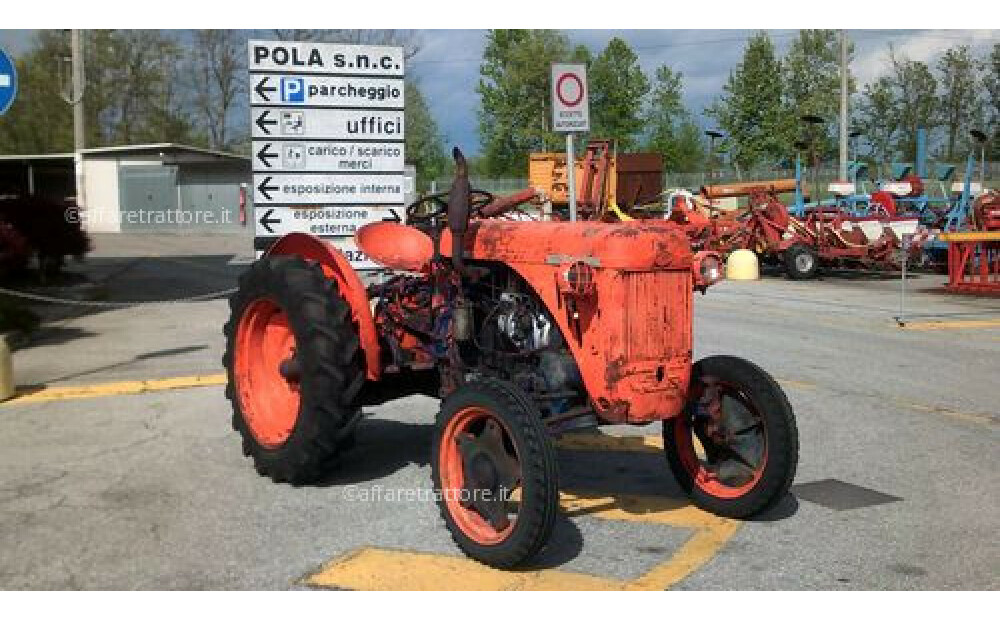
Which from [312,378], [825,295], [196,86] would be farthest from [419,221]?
[196,86]

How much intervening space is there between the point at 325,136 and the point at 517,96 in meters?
39.1

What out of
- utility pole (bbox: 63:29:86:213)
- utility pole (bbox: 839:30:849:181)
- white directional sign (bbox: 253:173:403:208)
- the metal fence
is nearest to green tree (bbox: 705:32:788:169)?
the metal fence

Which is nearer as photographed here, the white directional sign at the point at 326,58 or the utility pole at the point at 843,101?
the white directional sign at the point at 326,58

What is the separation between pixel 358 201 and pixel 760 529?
735cm

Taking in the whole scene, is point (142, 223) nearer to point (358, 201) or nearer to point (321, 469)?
point (358, 201)

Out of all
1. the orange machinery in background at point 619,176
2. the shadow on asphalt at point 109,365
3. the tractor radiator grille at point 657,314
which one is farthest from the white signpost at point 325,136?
the orange machinery in background at point 619,176

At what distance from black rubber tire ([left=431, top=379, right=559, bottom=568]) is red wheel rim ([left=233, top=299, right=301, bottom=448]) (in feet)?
6.49

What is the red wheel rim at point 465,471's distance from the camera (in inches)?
165

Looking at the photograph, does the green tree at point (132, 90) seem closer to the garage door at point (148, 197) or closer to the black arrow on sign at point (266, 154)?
the garage door at point (148, 197)

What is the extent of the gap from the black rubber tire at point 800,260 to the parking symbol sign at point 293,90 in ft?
38.3

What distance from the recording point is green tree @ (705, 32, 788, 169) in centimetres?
4381

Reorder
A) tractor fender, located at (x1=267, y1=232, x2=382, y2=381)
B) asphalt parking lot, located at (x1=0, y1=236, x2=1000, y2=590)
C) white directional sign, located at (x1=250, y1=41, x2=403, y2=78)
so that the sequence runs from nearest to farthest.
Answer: asphalt parking lot, located at (x1=0, y1=236, x2=1000, y2=590) → tractor fender, located at (x1=267, y1=232, x2=382, y2=381) → white directional sign, located at (x1=250, y1=41, x2=403, y2=78)

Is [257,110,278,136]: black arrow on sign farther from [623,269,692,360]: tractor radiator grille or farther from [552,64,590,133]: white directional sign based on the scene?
[623,269,692,360]: tractor radiator grille

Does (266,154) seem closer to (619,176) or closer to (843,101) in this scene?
(619,176)
